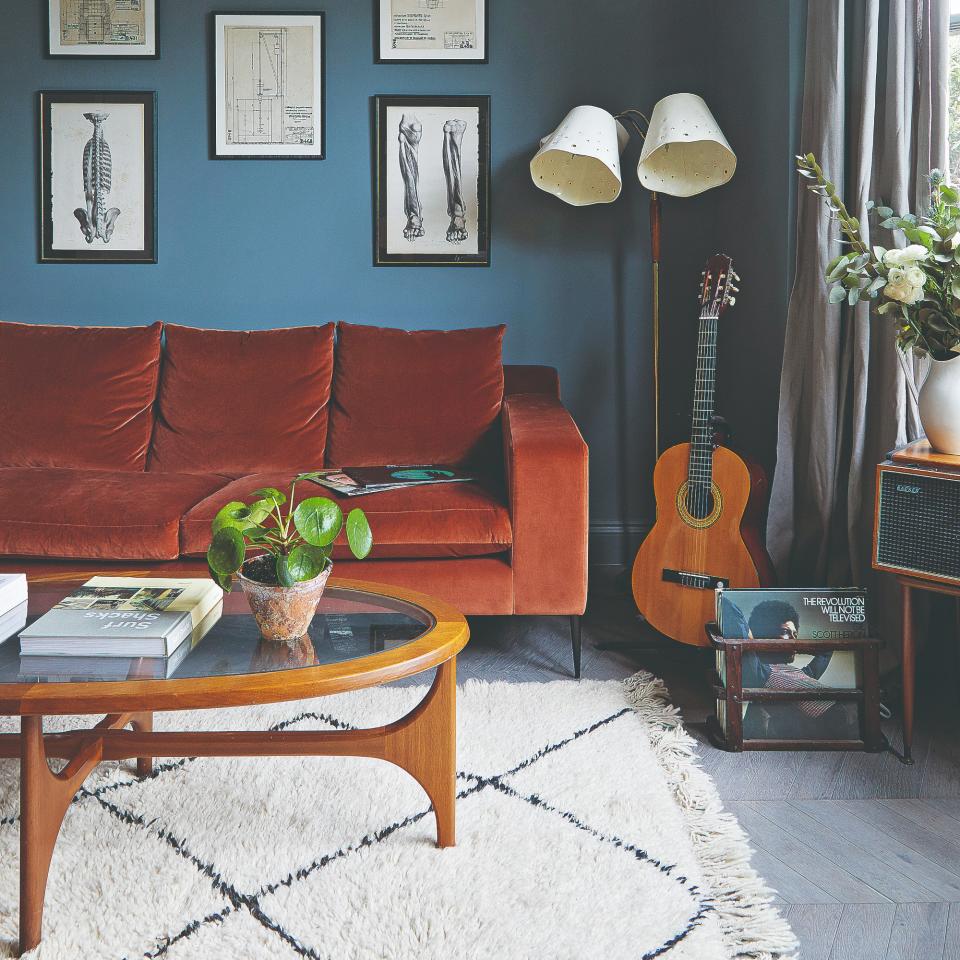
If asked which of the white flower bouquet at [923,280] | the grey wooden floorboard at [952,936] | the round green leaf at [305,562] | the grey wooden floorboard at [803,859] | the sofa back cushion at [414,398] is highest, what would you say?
the white flower bouquet at [923,280]

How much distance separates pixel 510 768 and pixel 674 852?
15.4 inches

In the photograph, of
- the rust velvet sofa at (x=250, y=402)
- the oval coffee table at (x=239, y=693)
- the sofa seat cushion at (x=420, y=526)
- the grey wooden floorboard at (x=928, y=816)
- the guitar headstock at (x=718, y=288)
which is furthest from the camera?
the rust velvet sofa at (x=250, y=402)

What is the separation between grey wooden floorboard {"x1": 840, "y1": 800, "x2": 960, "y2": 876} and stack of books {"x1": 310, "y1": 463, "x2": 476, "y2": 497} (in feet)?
4.17

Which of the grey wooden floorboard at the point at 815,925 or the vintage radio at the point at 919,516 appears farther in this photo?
the vintage radio at the point at 919,516

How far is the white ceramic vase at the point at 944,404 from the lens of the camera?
186cm

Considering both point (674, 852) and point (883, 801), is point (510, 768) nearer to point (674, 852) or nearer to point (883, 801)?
point (674, 852)

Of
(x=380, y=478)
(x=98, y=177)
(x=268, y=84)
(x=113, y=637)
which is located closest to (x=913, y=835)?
(x=113, y=637)

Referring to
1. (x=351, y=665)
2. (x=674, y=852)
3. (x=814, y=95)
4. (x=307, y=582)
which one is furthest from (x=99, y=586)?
(x=814, y=95)

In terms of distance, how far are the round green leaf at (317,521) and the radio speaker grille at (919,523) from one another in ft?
3.79

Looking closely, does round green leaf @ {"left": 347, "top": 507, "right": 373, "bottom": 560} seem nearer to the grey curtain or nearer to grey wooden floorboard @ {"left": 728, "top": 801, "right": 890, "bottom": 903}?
grey wooden floorboard @ {"left": 728, "top": 801, "right": 890, "bottom": 903}

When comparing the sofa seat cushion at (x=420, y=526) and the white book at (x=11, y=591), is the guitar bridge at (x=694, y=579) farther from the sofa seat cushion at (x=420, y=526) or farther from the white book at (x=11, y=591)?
the white book at (x=11, y=591)

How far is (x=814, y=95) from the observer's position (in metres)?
2.38

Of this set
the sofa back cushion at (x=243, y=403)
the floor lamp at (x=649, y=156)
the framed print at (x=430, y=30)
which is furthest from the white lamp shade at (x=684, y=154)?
the sofa back cushion at (x=243, y=403)

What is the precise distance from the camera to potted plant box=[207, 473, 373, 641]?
1.35 m
